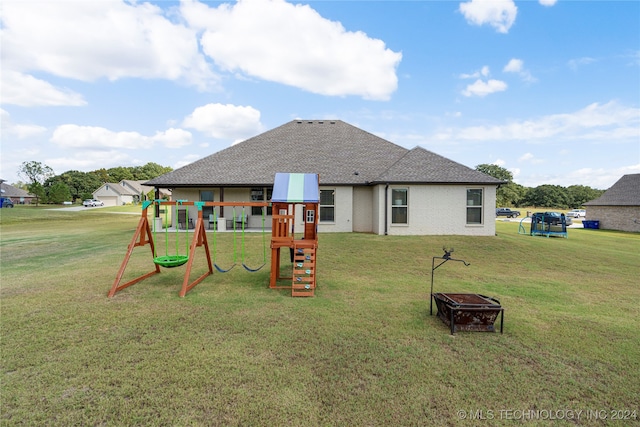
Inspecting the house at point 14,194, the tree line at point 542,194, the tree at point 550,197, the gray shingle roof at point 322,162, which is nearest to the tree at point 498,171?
the tree line at point 542,194

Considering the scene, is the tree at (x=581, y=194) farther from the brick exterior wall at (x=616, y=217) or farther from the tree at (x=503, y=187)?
the brick exterior wall at (x=616, y=217)

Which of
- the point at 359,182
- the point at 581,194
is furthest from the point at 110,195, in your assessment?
the point at 581,194

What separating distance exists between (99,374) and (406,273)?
7403 millimetres

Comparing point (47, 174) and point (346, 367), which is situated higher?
point (47, 174)

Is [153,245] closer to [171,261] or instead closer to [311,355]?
[171,261]

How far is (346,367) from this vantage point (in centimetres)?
381

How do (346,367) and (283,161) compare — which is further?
(283,161)

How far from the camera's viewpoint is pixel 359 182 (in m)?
17.1

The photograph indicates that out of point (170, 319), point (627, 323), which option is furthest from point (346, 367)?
point (627, 323)

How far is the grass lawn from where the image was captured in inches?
120

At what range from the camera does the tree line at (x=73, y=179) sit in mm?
63344

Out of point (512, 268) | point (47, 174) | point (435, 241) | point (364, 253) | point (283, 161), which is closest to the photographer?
point (512, 268)

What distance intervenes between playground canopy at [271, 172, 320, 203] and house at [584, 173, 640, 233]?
1228 inches

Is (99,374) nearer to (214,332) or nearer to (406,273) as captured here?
(214,332)
